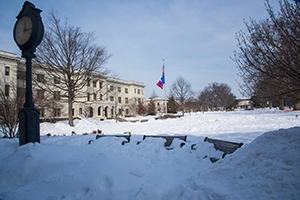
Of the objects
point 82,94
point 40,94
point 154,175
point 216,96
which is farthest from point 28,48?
point 216,96

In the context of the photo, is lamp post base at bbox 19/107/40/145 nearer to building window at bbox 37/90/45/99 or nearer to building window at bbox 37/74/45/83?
building window at bbox 37/74/45/83

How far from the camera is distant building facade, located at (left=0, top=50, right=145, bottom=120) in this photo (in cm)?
2055

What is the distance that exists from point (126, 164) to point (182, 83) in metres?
52.8

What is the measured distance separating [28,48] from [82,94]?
20364 millimetres

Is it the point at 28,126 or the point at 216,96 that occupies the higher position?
the point at 216,96

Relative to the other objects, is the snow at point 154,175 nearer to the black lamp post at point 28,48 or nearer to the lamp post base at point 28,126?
the lamp post base at point 28,126

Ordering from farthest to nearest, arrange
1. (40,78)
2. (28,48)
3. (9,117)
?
(40,78) < (9,117) < (28,48)

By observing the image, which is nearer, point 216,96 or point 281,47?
point 281,47

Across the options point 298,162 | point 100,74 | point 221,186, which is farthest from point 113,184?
point 100,74

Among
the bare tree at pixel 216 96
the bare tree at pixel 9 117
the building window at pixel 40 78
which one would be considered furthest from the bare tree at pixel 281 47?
the bare tree at pixel 216 96

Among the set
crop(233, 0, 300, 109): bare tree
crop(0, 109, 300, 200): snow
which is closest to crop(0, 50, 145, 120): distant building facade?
crop(0, 109, 300, 200): snow

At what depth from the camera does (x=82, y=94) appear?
2556 centimetres

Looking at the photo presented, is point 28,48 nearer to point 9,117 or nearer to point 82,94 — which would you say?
point 9,117

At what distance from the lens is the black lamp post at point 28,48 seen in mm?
5439
